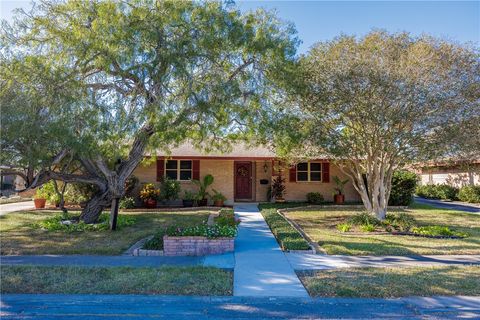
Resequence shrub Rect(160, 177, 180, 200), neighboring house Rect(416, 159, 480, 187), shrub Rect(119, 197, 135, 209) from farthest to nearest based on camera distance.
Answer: neighboring house Rect(416, 159, 480, 187)
shrub Rect(160, 177, 180, 200)
shrub Rect(119, 197, 135, 209)

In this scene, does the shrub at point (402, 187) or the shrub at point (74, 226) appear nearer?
the shrub at point (74, 226)

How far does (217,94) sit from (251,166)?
1043 centimetres

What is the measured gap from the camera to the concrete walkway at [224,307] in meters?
4.66

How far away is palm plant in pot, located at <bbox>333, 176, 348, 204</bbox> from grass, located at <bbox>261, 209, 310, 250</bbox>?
22.3ft

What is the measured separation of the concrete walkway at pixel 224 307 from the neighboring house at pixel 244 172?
1229 centimetres

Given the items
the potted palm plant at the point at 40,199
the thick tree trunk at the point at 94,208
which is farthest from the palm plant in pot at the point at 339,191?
the potted palm plant at the point at 40,199

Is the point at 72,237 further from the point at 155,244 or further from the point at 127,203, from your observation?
the point at 127,203

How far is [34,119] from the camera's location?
25.1 feet

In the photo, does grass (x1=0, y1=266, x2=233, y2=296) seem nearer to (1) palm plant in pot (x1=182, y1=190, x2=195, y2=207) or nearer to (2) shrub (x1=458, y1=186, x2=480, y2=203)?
(1) palm plant in pot (x1=182, y1=190, x2=195, y2=207)

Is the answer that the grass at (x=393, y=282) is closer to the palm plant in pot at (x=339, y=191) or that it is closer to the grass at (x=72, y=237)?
the grass at (x=72, y=237)

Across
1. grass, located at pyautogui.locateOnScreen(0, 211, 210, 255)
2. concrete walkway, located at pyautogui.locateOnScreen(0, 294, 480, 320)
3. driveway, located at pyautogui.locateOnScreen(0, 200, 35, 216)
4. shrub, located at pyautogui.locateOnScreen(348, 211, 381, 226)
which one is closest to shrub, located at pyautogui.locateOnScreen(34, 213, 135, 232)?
grass, located at pyautogui.locateOnScreen(0, 211, 210, 255)

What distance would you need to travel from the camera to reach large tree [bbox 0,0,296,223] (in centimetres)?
796

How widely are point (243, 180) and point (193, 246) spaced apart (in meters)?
11.5

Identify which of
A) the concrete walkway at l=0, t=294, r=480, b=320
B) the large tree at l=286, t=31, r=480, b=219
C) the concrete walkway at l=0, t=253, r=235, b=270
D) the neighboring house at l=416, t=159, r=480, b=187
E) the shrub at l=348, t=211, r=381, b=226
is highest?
the large tree at l=286, t=31, r=480, b=219
